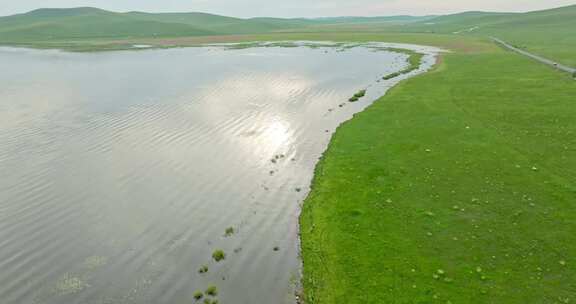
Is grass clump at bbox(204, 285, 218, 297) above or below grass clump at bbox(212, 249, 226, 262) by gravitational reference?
below

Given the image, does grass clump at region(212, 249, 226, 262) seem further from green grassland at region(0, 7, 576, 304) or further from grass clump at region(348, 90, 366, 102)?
grass clump at region(348, 90, 366, 102)

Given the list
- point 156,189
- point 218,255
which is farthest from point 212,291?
point 156,189

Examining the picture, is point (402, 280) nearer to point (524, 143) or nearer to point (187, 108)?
point (524, 143)

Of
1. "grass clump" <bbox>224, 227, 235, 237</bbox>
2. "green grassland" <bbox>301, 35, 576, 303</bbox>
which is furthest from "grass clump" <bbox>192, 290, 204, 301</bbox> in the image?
"grass clump" <bbox>224, 227, 235, 237</bbox>

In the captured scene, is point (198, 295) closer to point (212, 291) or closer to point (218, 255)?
point (212, 291)

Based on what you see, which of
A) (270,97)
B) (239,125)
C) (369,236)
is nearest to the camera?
(369,236)

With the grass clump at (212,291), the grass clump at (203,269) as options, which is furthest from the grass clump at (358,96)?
the grass clump at (212,291)

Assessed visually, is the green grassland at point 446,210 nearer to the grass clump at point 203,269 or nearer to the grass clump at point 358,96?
the grass clump at point 203,269

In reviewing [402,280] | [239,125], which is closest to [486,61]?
[239,125]
